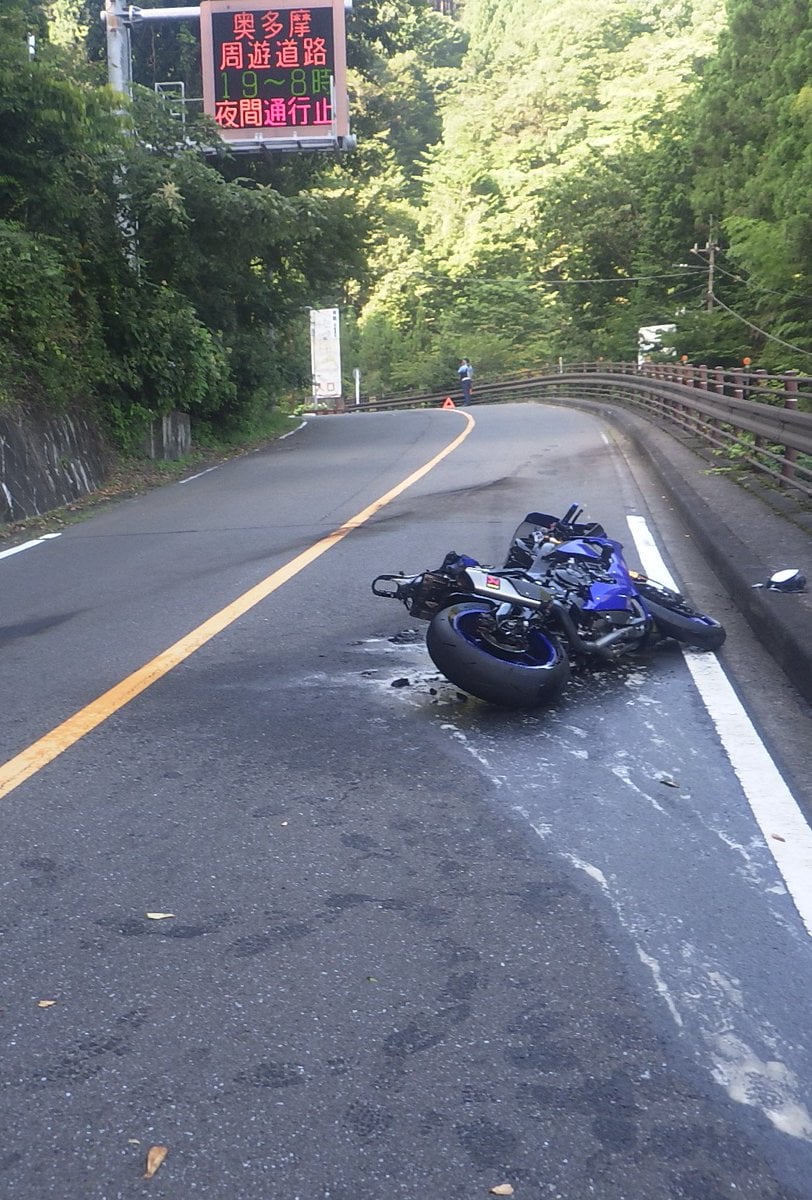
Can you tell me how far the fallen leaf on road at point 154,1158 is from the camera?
261cm

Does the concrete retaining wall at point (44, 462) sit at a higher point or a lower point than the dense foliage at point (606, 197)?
lower

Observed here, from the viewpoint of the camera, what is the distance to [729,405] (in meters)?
14.9

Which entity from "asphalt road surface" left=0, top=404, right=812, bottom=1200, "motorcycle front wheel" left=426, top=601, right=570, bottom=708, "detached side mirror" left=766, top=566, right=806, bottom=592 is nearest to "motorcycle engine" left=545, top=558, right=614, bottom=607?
"asphalt road surface" left=0, top=404, right=812, bottom=1200

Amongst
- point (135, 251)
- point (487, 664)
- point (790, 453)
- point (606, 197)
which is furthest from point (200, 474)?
point (606, 197)

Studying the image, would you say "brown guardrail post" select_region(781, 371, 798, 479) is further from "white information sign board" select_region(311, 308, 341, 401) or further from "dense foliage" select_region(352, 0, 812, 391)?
"white information sign board" select_region(311, 308, 341, 401)

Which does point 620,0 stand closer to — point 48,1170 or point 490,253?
point 490,253

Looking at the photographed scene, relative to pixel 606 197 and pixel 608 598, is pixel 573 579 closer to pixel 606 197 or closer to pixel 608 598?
pixel 608 598

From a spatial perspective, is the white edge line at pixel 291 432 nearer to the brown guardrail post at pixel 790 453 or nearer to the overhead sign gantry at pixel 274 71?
the overhead sign gantry at pixel 274 71

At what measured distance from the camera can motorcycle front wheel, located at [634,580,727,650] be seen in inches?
269

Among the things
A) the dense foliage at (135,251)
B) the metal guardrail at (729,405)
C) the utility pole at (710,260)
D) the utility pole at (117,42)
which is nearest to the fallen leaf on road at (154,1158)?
the metal guardrail at (729,405)

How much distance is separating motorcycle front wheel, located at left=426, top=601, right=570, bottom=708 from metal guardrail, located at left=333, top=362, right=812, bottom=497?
510cm

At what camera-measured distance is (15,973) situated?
3439 mm

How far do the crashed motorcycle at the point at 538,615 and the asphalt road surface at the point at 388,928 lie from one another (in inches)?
7.8

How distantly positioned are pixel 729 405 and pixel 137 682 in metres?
10.3
